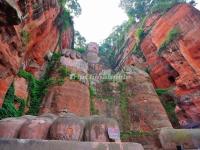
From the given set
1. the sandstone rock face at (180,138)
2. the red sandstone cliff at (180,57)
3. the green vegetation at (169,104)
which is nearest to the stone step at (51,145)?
the sandstone rock face at (180,138)

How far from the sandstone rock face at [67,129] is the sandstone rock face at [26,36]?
199 cm

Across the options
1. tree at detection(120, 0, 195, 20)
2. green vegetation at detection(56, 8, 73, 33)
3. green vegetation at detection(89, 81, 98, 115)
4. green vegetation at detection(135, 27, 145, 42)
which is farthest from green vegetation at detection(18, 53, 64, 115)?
tree at detection(120, 0, 195, 20)

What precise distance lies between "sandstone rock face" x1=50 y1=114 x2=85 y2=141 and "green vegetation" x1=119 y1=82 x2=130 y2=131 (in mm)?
9209

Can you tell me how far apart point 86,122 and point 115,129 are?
1.67 feet

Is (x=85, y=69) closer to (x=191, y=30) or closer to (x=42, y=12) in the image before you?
(x=42, y=12)

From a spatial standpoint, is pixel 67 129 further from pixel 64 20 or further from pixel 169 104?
pixel 64 20

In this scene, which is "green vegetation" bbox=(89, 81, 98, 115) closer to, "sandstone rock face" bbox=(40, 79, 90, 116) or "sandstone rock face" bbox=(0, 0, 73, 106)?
"sandstone rock face" bbox=(40, 79, 90, 116)

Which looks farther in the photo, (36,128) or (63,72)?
(63,72)

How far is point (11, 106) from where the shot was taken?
9.53 m

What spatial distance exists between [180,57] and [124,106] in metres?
5.44

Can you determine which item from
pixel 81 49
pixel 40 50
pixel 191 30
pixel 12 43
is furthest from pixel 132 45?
pixel 12 43

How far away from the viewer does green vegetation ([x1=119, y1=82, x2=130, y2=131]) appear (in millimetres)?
12488

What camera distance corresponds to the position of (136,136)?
11430mm

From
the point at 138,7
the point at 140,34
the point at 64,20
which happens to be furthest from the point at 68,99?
the point at 138,7
